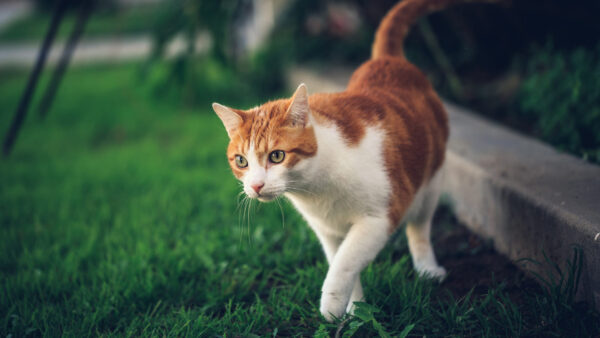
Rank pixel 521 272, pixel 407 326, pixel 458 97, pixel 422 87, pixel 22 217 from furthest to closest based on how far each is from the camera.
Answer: pixel 458 97, pixel 22 217, pixel 422 87, pixel 521 272, pixel 407 326

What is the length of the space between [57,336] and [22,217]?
1440 mm

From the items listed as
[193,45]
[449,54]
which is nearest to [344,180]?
[449,54]

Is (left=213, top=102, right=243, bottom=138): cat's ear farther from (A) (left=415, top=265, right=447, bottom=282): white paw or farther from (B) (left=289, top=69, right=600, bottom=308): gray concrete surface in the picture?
(B) (left=289, top=69, right=600, bottom=308): gray concrete surface

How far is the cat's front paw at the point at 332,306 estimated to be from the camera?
160cm

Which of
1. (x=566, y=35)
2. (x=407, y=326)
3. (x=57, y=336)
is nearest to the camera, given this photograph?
(x=407, y=326)

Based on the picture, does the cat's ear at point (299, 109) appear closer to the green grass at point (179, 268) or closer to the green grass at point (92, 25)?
the green grass at point (179, 268)

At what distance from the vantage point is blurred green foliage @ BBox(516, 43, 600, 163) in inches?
89.6

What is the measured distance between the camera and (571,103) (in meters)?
2.33

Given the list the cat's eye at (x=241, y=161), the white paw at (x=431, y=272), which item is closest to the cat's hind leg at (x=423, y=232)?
the white paw at (x=431, y=272)

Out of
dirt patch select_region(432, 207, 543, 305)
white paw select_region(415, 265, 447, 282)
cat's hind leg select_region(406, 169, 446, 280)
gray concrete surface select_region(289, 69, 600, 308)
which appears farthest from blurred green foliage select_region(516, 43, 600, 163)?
white paw select_region(415, 265, 447, 282)

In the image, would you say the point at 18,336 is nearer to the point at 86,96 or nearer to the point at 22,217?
the point at 22,217

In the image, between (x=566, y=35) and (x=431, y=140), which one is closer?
(x=431, y=140)

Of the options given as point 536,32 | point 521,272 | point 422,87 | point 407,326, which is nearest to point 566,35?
point 536,32

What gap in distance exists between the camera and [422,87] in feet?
6.72
